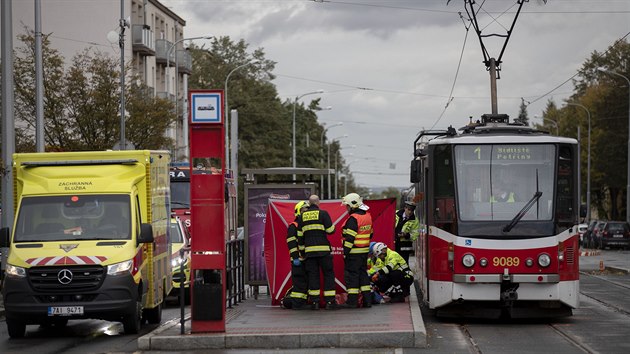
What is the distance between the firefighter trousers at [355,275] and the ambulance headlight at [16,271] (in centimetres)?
506

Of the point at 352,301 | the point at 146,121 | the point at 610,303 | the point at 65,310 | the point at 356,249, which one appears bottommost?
the point at 610,303

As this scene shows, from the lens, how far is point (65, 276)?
1698cm

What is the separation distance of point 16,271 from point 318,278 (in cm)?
473

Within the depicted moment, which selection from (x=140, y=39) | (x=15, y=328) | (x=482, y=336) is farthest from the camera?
(x=140, y=39)

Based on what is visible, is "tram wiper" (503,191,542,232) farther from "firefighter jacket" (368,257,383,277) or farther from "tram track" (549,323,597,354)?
"firefighter jacket" (368,257,383,277)

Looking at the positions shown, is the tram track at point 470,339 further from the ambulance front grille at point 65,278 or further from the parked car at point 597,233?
the parked car at point 597,233

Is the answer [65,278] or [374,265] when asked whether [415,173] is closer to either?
[374,265]

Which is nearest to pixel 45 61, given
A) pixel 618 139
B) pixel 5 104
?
pixel 5 104

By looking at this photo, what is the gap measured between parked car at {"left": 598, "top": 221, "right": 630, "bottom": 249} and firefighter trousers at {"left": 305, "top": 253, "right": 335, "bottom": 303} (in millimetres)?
46016

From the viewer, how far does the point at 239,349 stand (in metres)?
15.0

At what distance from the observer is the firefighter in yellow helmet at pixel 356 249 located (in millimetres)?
18859

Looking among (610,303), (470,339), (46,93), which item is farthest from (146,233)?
(46,93)

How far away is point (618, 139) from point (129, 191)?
6147 centimetres

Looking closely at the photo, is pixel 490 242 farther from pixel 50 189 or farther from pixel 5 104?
pixel 5 104
